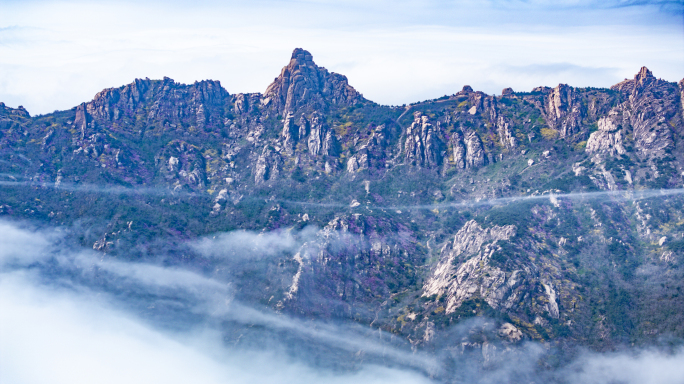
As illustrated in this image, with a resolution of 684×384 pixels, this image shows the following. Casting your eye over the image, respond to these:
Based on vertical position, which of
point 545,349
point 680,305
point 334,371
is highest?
point 680,305

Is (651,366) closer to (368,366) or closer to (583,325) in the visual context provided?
(583,325)

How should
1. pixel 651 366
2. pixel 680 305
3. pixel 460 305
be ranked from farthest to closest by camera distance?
pixel 460 305, pixel 680 305, pixel 651 366

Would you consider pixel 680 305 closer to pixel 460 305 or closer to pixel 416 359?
pixel 460 305

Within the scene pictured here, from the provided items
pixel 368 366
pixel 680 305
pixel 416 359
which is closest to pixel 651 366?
pixel 680 305

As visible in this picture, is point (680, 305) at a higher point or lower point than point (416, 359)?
higher

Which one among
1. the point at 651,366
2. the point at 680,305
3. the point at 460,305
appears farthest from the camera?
the point at 460,305

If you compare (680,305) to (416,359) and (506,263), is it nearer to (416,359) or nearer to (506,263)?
(506,263)

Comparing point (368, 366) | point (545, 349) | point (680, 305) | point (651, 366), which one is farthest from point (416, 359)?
point (680, 305)

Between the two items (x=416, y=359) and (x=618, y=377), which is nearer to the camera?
(x=618, y=377)

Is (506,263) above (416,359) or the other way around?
above
